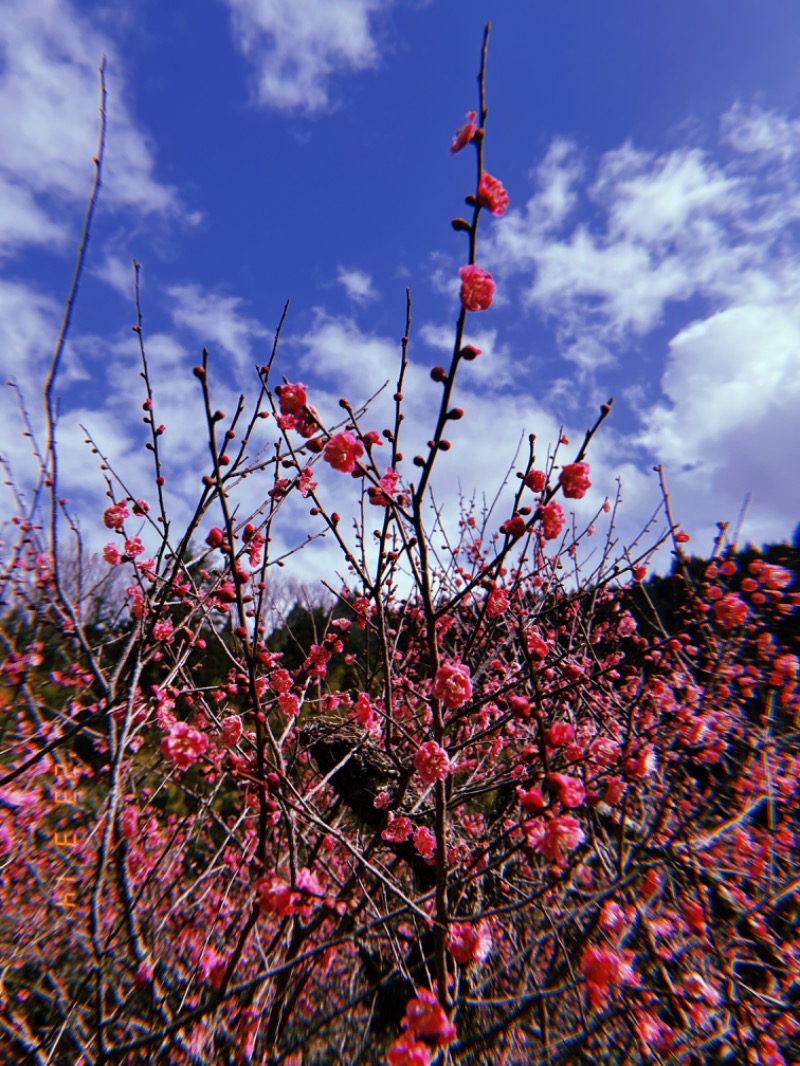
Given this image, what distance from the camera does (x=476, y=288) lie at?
1466 millimetres

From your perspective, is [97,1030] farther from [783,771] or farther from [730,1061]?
[783,771]

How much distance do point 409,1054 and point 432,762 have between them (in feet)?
2.31

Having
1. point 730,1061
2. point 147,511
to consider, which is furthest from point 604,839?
point 147,511

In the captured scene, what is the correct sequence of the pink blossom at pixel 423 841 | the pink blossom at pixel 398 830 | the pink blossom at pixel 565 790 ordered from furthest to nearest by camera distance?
1. the pink blossom at pixel 423 841
2. the pink blossom at pixel 398 830
3. the pink blossom at pixel 565 790

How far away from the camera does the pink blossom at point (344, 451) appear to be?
1.79m

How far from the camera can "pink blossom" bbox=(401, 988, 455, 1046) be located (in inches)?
54.4

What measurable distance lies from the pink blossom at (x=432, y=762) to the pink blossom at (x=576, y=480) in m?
0.97

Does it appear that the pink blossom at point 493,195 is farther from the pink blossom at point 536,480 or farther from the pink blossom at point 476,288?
the pink blossom at point 536,480

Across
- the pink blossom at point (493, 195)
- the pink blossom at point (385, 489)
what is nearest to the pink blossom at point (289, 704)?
the pink blossom at point (385, 489)

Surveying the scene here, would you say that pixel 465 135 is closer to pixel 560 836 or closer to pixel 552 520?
pixel 552 520

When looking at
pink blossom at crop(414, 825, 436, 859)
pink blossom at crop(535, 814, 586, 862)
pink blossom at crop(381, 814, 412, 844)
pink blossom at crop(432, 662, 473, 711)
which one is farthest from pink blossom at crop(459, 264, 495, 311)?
pink blossom at crop(414, 825, 436, 859)

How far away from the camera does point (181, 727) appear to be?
167cm

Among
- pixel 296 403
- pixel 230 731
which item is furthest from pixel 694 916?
pixel 296 403

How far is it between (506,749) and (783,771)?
2.42 meters
